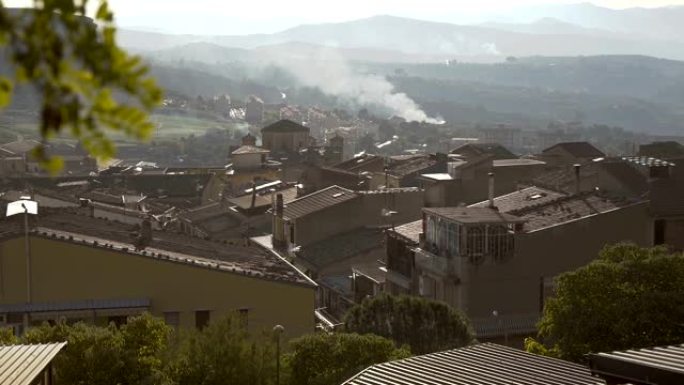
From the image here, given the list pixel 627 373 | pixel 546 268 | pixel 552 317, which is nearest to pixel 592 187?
pixel 546 268

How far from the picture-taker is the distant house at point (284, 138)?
7094 centimetres

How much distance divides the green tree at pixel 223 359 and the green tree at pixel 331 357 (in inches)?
13.4

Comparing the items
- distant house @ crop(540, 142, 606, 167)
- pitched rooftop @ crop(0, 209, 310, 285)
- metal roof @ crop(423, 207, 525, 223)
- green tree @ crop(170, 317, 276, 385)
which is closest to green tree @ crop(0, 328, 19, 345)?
green tree @ crop(170, 317, 276, 385)

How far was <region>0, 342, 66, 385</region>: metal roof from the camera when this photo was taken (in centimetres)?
1042

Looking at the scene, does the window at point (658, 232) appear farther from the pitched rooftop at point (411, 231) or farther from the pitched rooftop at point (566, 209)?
the pitched rooftop at point (411, 231)

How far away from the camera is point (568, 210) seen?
26422 millimetres

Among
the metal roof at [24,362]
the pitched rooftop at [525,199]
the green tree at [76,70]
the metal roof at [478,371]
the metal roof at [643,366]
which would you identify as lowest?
the pitched rooftop at [525,199]

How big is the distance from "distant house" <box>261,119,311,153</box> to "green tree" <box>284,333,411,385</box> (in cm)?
5462

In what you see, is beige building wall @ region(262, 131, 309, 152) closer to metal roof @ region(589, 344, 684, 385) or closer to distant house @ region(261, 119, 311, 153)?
distant house @ region(261, 119, 311, 153)

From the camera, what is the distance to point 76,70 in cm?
248

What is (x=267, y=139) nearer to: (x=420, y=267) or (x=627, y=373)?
(x=420, y=267)

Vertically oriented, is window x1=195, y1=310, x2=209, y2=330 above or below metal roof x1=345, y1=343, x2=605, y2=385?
below

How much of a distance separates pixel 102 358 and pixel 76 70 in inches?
489

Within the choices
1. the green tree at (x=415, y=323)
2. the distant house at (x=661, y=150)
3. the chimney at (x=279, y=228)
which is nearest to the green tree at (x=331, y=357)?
the green tree at (x=415, y=323)
